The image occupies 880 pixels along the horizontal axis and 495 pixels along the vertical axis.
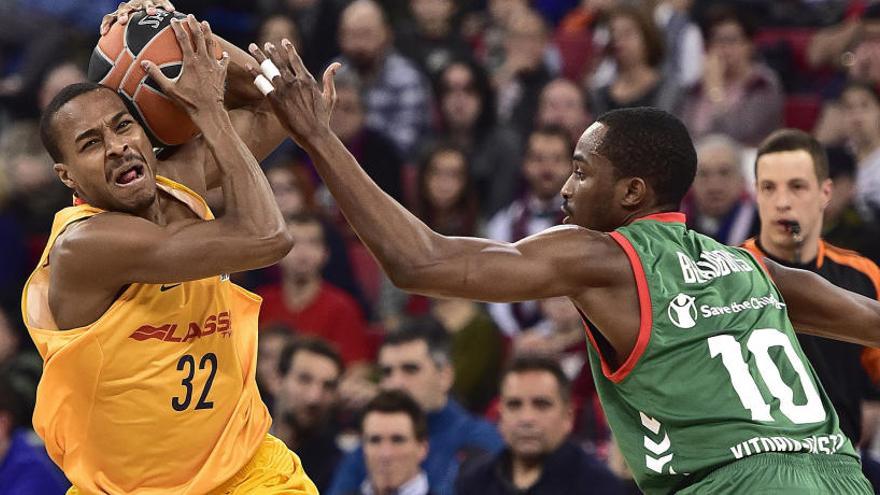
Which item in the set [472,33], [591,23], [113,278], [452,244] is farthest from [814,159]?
[472,33]

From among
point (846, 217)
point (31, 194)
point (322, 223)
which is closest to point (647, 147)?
point (846, 217)

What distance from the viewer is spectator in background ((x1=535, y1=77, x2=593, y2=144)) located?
10453mm

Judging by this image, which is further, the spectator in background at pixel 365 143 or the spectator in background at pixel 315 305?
the spectator in background at pixel 365 143

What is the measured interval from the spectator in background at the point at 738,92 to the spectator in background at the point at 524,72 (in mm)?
1564

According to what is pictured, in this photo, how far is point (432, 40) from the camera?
12008 mm

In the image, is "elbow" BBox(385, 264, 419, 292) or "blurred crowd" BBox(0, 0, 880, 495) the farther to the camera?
"blurred crowd" BBox(0, 0, 880, 495)

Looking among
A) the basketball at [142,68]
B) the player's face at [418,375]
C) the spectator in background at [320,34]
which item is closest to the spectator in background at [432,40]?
the spectator in background at [320,34]

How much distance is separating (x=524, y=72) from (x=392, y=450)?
4857mm

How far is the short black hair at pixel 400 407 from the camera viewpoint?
7512mm

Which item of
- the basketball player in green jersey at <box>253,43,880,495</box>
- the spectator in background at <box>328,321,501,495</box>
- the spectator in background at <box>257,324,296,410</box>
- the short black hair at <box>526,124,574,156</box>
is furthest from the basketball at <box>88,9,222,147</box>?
the short black hair at <box>526,124,574,156</box>

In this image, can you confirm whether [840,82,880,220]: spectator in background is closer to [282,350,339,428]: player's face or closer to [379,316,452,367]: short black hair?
[379,316,452,367]: short black hair

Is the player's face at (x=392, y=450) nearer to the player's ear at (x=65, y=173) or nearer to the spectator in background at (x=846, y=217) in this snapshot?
the spectator in background at (x=846, y=217)

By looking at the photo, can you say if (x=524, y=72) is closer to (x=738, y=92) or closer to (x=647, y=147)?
(x=738, y=92)

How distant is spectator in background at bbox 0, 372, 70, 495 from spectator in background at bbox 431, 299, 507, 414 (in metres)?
2.57
